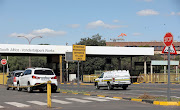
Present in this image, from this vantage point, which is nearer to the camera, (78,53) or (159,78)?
(78,53)

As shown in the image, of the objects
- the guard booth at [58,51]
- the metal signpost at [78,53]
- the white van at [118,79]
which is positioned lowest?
the white van at [118,79]

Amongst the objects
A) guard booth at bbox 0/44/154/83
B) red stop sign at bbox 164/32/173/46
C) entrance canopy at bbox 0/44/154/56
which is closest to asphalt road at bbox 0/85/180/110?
red stop sign at bbox 164/32/173/46

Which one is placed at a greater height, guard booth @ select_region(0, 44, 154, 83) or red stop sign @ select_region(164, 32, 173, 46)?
guard booth @ select_region(0, 44, 154, 83)

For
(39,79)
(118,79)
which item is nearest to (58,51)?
(118,79)

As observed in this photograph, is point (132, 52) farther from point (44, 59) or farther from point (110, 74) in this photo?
point (44, 59)

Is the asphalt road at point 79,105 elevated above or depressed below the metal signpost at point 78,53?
below

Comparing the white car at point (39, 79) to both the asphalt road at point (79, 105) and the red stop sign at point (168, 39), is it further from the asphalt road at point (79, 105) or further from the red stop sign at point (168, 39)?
the red stop sign at point (168, 39)

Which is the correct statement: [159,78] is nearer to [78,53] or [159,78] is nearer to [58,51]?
[58,51]

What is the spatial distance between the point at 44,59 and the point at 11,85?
253 ft

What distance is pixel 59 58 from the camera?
5753 cm

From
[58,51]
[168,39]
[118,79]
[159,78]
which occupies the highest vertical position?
[58,51]

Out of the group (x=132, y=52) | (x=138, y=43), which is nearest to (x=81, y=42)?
(x=132, y=52)

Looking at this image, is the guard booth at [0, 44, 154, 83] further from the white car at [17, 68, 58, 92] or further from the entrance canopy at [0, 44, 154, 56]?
the white car at [17, 68, 58, 92]

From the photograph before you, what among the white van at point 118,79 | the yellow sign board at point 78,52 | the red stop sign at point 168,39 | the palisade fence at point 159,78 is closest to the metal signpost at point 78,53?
the yellow sign board at point 78,52
